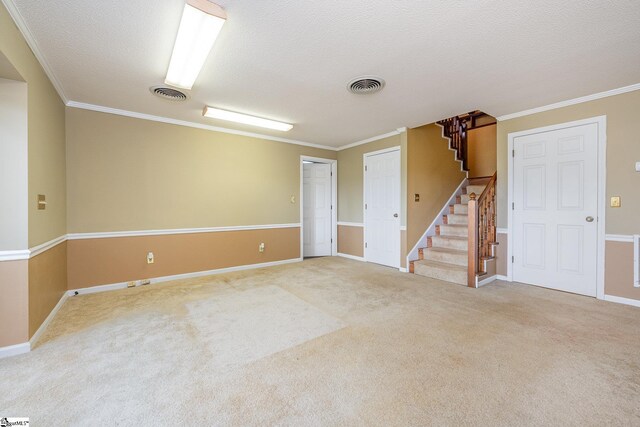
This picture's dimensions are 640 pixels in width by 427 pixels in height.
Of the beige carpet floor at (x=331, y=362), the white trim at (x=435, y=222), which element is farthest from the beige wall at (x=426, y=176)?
the beige carpet floor at (x=331, y=362)

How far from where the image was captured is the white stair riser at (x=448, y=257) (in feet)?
14.5

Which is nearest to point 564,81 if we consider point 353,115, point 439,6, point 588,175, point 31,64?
point 588,175

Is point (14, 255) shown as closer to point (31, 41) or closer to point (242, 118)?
point (31, 41)

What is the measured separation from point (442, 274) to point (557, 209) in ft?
5.77

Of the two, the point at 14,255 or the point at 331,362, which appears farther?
the point at 14,255

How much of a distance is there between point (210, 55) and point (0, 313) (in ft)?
8.84

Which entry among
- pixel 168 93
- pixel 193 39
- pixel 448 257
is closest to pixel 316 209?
pixel 448 257

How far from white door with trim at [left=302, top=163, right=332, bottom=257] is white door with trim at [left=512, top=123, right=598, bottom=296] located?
355 centimetres

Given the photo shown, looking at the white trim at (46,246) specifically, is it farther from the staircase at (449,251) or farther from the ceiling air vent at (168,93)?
the staircase at (449,251)

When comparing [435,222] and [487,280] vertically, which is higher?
[435,222]

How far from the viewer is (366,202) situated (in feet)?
19.0

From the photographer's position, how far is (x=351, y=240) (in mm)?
6152

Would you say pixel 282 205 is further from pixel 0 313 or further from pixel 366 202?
pixel 0 313

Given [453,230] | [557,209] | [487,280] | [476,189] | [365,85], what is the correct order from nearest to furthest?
[365,85] → [557,209] → [487,280] → [453,230] → [476,189]
